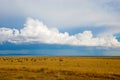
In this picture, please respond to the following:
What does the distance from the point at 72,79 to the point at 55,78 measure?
2188 mm

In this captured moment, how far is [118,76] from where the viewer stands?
31391 mm

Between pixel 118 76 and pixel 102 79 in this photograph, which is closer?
pixel 102 79

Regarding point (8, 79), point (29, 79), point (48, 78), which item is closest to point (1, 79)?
point (8, 79)

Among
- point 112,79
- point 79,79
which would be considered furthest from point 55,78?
point 112,79

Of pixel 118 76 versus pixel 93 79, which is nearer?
pixel 93 79

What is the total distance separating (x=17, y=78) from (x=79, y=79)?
796 cm

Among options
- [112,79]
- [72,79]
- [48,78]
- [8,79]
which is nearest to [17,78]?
[8,79]

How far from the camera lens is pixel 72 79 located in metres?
29.4

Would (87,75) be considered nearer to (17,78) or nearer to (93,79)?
(93,79)

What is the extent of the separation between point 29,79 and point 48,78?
245cm

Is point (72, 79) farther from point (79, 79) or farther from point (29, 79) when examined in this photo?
point (29, 79)

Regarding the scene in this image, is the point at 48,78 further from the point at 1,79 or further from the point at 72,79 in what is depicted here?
the point at 1,79

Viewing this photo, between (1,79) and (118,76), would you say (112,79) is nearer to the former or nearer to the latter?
(118,76)

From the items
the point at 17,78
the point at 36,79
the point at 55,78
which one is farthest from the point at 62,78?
the point at 17,78
